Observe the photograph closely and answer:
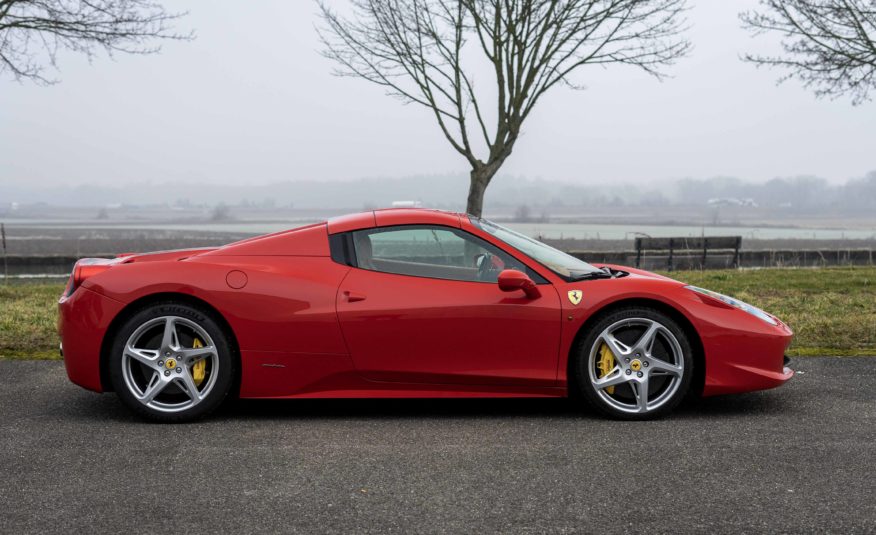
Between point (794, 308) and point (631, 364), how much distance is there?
206 inches

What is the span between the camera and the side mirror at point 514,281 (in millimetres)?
4516

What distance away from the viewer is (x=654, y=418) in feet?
15.3

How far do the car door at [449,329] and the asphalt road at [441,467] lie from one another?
0.29 metres

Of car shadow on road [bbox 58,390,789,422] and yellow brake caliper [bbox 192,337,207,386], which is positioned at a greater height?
yellow brake caliper [bbox 192,337,207,386]

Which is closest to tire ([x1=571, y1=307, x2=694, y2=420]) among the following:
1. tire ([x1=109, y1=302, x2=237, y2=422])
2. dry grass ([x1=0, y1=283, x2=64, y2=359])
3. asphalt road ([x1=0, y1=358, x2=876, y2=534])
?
asphalt road ([x1=0, y1=358, x2=876, y2=534])

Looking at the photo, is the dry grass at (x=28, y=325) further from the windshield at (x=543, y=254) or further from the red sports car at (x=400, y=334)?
the windshield at (x=543, y=254)

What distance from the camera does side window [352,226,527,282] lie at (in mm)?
4711

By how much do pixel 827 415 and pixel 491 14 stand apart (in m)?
12.2

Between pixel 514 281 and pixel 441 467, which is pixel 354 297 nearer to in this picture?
pixel 514 281

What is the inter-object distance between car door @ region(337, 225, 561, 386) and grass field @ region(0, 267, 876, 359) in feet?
10.2

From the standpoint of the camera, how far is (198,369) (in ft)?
15.3

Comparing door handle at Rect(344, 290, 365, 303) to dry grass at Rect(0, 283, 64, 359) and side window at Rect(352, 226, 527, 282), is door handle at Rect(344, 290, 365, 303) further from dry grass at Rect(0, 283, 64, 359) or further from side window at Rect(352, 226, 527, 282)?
dry grass at Rect(0, 283, 64, 359)

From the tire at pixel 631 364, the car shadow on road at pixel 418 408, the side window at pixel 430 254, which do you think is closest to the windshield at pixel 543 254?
the side window at pixel 430 254

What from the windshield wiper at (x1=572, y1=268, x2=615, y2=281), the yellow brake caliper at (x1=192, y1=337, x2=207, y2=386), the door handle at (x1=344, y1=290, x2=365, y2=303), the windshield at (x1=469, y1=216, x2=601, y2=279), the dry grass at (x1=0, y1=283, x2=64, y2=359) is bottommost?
the dry grass at (x1=0, y1=283, x2=64, y2=359)
